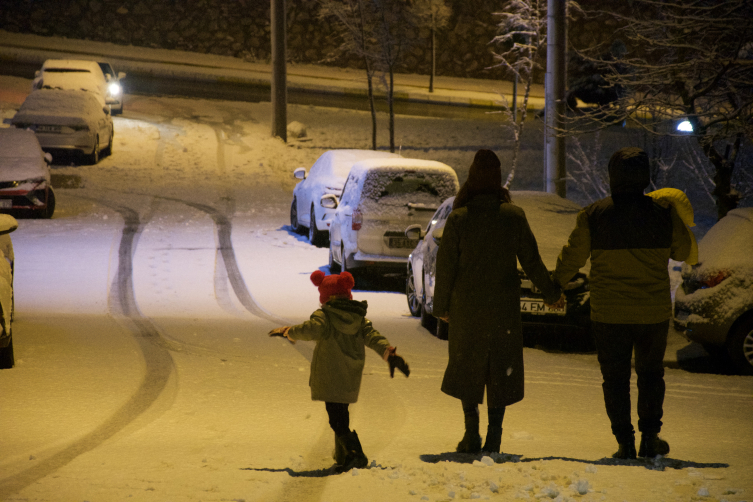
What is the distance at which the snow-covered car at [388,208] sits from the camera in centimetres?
1182

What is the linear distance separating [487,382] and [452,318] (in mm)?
403

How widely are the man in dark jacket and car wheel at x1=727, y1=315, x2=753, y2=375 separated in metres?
3.27

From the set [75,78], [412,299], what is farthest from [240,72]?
[412,299]

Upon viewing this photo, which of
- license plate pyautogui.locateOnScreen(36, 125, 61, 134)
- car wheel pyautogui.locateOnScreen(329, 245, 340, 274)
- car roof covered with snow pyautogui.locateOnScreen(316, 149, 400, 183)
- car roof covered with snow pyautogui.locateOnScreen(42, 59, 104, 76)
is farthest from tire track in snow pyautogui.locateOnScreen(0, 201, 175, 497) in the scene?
car roof covered with snow pyautogui.locateOnScreen(42, 59, 104, 76)

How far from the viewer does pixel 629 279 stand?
15.3ft

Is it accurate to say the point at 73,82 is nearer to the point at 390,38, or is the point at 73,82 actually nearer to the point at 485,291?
the point at 390,38

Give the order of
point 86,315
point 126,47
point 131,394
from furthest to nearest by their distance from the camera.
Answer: point 126,47
point 86,315
point 131,394

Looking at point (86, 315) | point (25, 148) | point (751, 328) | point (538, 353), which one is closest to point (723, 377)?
point (751, 328)

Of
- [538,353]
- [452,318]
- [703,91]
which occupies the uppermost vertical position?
[703,91]

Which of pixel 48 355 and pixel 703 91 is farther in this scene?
pixel 703 91

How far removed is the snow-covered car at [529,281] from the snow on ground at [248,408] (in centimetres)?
28

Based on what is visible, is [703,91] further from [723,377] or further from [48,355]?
[48,355]

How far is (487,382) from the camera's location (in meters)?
4.86

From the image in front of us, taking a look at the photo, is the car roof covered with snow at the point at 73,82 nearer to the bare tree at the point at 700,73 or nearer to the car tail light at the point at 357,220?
the car tail light at the point at 357,220
